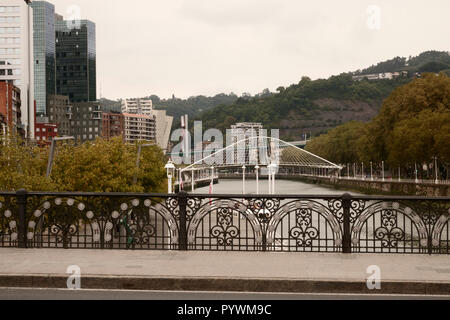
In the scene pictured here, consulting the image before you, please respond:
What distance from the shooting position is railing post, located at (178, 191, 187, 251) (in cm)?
1419

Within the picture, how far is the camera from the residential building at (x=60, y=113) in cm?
19288

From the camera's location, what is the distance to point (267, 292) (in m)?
11.1

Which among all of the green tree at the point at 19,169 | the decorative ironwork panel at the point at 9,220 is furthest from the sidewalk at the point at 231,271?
the green tree at the point at 19,169

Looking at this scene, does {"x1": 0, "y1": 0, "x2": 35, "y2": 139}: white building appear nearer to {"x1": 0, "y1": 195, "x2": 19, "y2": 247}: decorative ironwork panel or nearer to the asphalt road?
{"x1": 0, "y1": 195, "x2": 19, "y2": 247}: decorative ironwork panel

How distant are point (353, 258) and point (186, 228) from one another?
Result: 3509 millimetres

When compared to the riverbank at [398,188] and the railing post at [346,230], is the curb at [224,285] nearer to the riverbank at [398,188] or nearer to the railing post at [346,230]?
the railing post at [346,230]

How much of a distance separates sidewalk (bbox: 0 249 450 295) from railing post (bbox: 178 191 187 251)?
19.7 inches

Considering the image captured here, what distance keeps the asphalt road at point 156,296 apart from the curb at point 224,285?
0.23 m

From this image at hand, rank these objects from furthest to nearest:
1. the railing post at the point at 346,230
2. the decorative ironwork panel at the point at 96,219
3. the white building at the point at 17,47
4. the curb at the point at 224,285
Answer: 1. the white building at the point at 17,47
2. the decorative ironwork panel at the point at 96,219
3. the railing post at the point at 346,230
4. the curb at the point at 224,285

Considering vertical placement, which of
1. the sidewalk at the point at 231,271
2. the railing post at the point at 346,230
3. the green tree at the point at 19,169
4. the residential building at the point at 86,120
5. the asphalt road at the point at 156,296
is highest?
the residential building at the point at 86,120

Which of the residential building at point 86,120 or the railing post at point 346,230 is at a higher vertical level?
the residential building at point 86,120

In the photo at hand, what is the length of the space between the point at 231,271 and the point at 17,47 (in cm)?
11883
